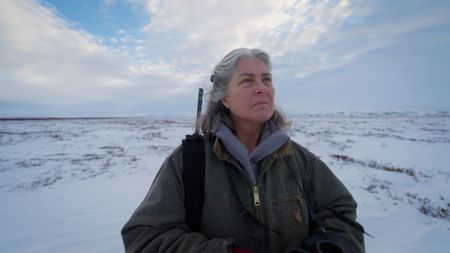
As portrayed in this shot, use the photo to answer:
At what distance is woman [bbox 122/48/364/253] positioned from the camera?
5.03 feet

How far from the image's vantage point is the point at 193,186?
1704 millimetres

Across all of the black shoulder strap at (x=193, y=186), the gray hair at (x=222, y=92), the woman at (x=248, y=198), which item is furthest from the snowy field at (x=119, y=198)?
the black shoulder strap at (x=193, y=186)

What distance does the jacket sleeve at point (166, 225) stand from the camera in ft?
4.75

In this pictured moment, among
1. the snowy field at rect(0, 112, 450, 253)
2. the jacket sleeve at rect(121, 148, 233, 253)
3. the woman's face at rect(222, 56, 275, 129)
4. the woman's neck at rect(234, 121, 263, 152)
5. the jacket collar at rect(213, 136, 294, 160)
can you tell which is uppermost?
the woman's face at rect(222, 56, 275, 129)

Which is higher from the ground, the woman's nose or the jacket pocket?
the woman's nose

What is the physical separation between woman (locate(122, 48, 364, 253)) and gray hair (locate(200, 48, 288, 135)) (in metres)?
0.02

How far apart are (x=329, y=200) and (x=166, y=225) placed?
1.21 m

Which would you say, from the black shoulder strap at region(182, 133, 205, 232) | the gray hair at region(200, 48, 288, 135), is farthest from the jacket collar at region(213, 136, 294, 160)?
the gray hair at region(200, 48, 288, 135)

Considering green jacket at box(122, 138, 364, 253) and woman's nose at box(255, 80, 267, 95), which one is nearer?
green jacket at box(122, 138, 364, 253)

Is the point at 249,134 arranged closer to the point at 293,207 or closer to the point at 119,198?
the point at 293,207

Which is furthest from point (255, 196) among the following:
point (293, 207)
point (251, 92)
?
point (251, 92)

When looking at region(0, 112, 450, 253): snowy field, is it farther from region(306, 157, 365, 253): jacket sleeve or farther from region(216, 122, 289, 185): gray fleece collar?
region(306, 157, 365, 253): jacket sleeve

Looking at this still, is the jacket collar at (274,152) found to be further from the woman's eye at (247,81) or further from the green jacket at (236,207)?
the woman's eye at (247,81)

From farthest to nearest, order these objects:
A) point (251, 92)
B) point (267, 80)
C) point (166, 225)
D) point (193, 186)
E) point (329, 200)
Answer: point (267, 80)
point (251, 92)
point (329, 200)
point (193, 186)
point (166, 225)
